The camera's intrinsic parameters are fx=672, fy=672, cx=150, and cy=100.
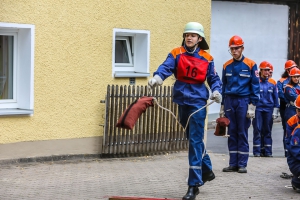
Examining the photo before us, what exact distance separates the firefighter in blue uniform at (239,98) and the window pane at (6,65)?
11.0ft

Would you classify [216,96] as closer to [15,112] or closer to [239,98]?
[239,98]

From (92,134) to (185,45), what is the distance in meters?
3.60

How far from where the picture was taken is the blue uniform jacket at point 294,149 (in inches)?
336

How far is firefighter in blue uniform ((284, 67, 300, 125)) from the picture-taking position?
39.1 ft

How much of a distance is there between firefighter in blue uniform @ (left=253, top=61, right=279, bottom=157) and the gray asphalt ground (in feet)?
3.96

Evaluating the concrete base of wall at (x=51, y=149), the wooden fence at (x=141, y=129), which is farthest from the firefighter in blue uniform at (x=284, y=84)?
the concrete base of wall at (x=51, y=149)

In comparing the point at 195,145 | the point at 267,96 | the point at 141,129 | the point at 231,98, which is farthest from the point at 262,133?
the point at 195,145

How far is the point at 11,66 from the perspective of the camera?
10.5 m

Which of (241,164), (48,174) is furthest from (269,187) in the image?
(48,174)

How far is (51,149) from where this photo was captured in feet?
35.0

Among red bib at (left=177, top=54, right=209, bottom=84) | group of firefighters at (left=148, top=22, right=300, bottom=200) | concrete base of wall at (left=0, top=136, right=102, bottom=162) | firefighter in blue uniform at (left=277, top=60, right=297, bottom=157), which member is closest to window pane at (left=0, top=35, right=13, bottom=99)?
concrete base of wall at (left=0, top=136, right=102, bottom=162)

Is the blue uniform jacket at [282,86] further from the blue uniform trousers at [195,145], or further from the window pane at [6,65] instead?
the window pane at [6,65]

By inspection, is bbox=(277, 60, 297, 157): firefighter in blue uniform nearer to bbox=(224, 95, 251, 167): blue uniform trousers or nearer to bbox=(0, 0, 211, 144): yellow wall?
bbox=(224, 95, 251, 167): blue uniform trousers

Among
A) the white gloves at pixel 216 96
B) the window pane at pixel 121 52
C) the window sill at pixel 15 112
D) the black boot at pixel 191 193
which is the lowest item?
the black boot at pixel 191 193
